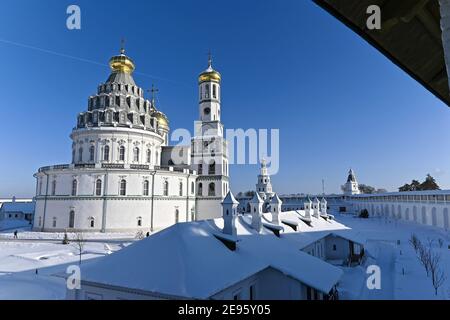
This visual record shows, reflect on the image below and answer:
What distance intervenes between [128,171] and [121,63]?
18812 millimetres

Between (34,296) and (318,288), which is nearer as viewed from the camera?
(318,288)

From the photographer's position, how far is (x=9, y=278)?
18297mm

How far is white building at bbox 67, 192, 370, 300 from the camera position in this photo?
10586mm

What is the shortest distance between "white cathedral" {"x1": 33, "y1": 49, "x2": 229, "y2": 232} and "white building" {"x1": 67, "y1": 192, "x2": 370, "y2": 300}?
80.2 ft

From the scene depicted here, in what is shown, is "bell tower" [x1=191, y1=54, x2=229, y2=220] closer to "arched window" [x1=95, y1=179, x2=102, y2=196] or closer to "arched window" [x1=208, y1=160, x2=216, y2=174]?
"arched window" [x1=208, y1=160, x2=216, y2=174]

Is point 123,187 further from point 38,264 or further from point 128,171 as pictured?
point 38,264

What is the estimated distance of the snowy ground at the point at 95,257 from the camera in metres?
16.0

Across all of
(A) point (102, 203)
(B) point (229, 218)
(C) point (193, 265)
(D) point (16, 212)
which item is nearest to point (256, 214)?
(B) point (229, 218)

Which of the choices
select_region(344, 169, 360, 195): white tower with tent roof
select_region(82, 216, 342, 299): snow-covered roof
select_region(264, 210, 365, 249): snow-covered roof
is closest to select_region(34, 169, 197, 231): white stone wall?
select_region(264, 210, 365, 249): snow-covered roof

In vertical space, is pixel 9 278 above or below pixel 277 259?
below

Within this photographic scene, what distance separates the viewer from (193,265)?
11.4m

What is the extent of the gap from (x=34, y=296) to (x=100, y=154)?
2772 centimetres
